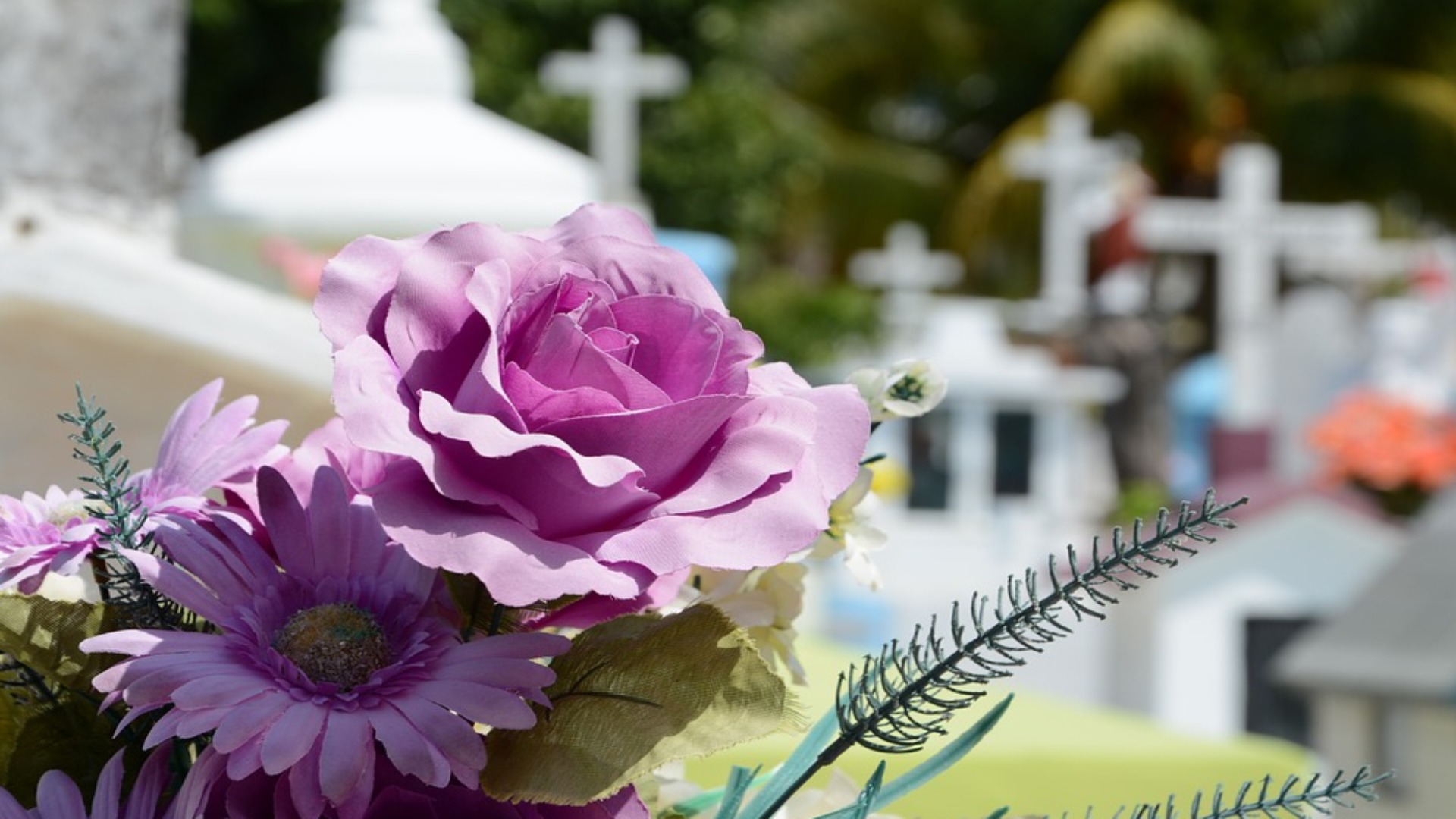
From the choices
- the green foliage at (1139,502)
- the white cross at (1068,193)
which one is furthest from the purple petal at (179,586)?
the white cross at (1068,193)

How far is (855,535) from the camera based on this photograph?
925 mm

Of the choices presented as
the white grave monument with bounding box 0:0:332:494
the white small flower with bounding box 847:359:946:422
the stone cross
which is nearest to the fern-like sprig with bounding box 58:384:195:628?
the white small flower with bounding box 847:359:946:422

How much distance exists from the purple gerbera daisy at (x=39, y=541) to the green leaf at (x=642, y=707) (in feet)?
0.58

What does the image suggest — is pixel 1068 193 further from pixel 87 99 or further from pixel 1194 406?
pixel 87 99

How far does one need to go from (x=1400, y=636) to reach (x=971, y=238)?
18187 millimetres

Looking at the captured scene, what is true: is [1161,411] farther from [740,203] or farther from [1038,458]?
[740,203]

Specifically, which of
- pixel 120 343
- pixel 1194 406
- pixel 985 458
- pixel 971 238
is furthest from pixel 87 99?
pixel 1194 406

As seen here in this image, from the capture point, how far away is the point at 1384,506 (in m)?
8.78

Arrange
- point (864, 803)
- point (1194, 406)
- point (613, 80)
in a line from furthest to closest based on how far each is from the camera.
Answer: point (1194, 406) → point (613, 80) → point (864, 803)

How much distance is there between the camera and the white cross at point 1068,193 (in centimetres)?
1598

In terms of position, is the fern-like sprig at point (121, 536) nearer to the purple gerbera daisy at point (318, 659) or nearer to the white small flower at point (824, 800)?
the purple gerbera daisy at point (318, 659)

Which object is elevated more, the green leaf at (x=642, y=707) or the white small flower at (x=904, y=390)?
the white small flower at (x=904, y=390)

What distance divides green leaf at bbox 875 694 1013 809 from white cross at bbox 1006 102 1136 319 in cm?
1550

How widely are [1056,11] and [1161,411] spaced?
19.0 ft
